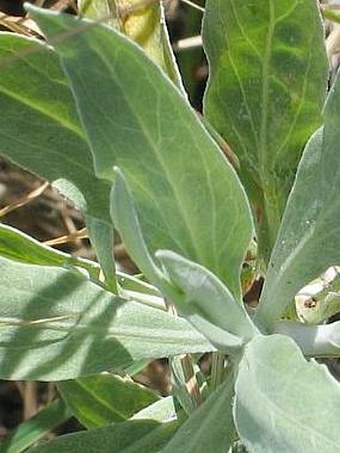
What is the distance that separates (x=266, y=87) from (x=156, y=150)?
0.85 ft

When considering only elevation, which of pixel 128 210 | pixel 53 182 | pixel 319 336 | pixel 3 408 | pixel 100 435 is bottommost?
pixel 3 408

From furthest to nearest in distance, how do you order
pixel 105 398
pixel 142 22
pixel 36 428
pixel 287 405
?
pixel 36 428 → pixel 105 398 → pixel 142 22 → pixel 287 405

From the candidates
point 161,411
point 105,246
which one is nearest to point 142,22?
point 105,246

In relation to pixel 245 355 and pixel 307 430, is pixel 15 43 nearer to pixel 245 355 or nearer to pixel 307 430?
pixel 245 355

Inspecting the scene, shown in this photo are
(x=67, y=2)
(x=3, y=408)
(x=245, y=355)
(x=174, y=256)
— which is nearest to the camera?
(x=174, y=256)

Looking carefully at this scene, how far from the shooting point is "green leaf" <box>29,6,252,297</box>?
0.94 metres

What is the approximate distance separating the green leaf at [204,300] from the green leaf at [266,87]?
0.25 m

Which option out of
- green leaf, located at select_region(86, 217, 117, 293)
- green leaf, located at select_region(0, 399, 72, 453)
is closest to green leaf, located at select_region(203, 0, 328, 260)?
green leaf, located at select_region(86, 217, 117, 293)

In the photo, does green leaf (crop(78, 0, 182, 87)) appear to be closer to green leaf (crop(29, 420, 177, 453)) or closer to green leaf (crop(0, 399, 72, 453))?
green leaf (crop(29, 420, 177, 453))

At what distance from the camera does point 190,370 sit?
1.32 metres

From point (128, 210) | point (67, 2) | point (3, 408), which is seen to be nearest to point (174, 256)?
point (128, 210)

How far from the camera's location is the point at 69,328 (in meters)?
1.18

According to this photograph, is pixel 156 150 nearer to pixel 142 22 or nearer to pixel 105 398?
pixel 142 22

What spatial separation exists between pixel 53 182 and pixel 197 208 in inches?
8.7
